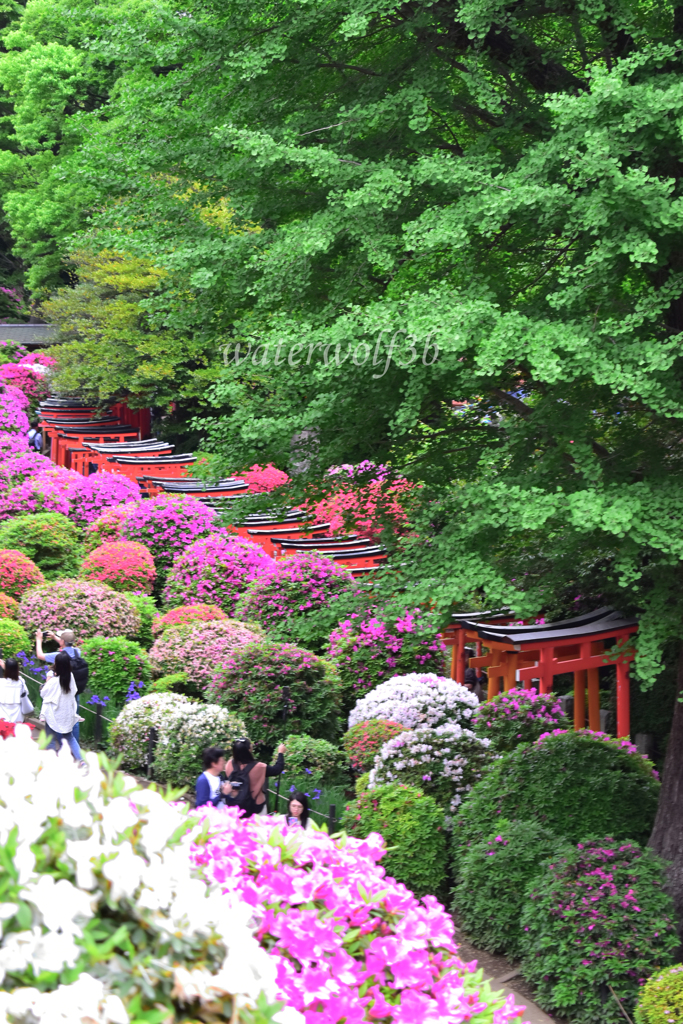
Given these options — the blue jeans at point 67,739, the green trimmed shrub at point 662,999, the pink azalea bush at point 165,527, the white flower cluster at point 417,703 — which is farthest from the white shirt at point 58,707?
the pink azalea bush at point 165,527

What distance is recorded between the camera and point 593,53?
9.05 metres

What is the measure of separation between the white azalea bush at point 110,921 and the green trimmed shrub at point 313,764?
8364mm

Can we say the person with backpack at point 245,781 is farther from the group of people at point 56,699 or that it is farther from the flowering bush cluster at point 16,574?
the flowering bush cluster at point 16,574

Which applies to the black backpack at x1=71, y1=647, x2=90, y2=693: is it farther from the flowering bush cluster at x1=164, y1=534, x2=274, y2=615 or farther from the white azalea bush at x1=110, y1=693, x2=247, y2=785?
the flowering bush cluster at x1=164, y1=534, x2=274, y2=615

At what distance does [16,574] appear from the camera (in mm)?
15484

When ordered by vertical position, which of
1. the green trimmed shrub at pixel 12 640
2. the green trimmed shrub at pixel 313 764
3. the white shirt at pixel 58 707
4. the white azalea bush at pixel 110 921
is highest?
the white azalea bush at pixel 110 921

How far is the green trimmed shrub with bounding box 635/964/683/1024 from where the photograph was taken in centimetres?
698

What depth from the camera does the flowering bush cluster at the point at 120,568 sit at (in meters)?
16.5

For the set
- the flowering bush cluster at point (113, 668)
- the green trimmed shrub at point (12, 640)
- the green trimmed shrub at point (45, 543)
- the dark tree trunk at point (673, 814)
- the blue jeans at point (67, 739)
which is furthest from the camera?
the green trimmed shrub at point (45, 543)

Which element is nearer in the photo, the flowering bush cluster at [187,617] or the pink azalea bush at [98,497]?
the flowering bush cluster at [187,617]

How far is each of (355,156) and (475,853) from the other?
5.86 m

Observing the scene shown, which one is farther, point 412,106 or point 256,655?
point 256,655

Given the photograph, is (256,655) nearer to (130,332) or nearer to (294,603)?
(294,603)

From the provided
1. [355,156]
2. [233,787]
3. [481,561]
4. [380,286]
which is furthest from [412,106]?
[233,787]
